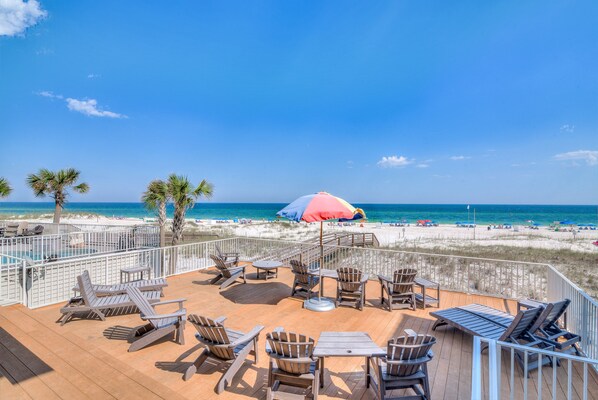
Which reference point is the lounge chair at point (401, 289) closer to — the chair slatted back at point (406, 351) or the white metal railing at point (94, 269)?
the chair slatted back at point (406, 351)

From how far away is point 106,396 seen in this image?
265 cm

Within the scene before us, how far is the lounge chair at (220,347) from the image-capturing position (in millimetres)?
3066

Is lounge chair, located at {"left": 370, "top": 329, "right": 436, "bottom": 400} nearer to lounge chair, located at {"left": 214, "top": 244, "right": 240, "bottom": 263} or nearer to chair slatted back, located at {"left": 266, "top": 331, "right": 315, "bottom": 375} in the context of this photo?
chair slatted back, located at {"left": 266, "top": 331, "right": 315, "bottom": 375}

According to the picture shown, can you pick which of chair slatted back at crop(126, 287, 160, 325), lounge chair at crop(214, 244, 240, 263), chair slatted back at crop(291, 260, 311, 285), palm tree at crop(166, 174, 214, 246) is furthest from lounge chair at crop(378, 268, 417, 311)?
palm tree at crop(166, 174, 214, 246)

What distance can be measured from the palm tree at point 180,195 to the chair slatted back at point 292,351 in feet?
29.9

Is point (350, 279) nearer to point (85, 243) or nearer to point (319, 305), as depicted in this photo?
point (319, 305)

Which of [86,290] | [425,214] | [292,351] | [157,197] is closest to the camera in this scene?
[292,351]

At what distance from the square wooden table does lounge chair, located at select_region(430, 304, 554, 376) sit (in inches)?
70.7

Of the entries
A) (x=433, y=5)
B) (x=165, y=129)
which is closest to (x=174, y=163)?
(x=165, y=129)

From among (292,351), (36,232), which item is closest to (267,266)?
(292,351)

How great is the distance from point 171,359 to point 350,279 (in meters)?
3.53

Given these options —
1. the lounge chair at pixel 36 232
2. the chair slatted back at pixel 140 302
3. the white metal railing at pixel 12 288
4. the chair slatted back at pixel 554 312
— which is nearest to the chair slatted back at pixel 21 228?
the lounge chair at pixel 36 232

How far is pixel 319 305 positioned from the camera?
18.6 feet

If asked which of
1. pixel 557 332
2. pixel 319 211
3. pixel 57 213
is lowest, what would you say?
pixel 557 332
